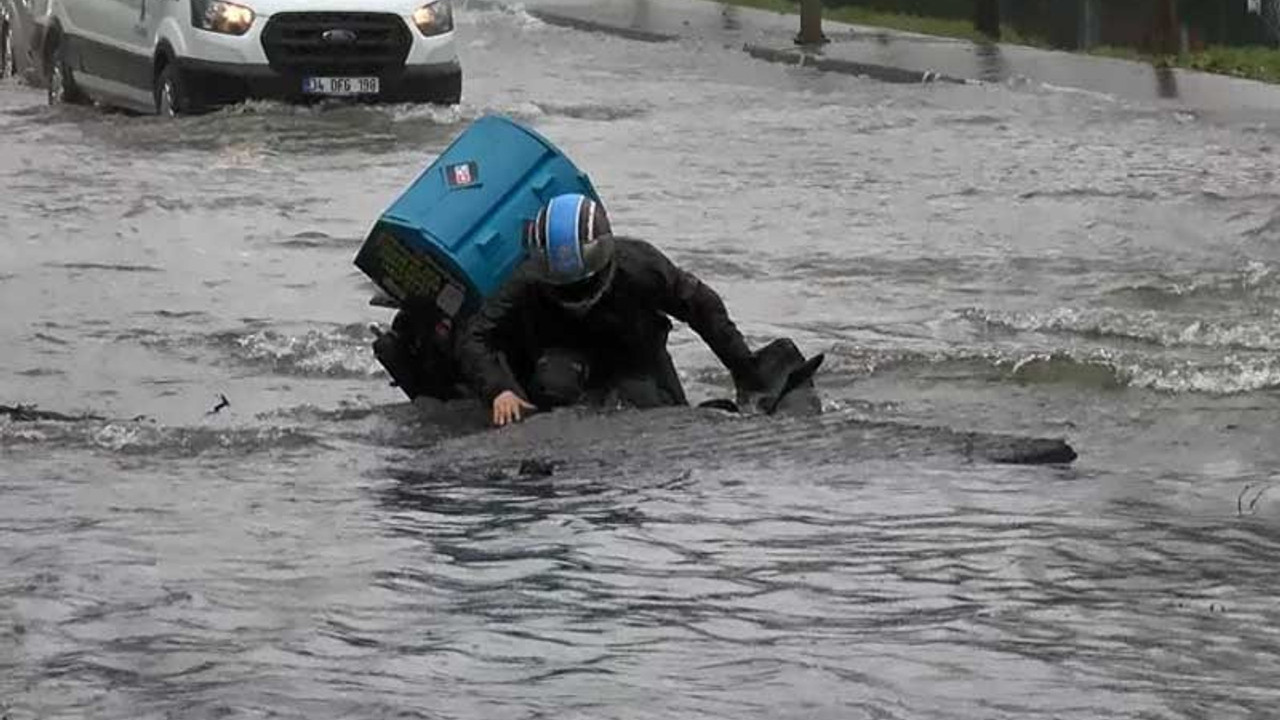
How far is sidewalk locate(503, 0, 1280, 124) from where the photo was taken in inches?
939

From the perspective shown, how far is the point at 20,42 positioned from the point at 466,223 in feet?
58.1

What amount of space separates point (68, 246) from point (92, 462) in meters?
6.88

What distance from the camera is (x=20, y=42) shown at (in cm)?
2770

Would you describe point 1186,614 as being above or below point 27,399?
above

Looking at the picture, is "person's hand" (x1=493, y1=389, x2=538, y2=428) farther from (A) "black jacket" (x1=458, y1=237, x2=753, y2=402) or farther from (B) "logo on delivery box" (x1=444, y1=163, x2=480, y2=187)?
(B) "logo on delivery box" (x1=444, y1=163, x2=480, y2=187)

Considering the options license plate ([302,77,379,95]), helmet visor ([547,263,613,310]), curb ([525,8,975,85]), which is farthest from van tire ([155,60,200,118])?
helmet visor ([547,263,613,310])

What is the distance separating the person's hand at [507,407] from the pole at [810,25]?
19023 millimetres

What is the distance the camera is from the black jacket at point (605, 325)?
10.4 metres

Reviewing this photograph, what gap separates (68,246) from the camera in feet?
57.3

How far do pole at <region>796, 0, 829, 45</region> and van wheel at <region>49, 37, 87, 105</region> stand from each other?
7534 millimetres

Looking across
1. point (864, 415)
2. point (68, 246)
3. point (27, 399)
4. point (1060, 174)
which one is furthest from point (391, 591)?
point (1060, 174)

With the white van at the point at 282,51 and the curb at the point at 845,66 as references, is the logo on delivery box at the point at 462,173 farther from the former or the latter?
the curb at the point at 845,66

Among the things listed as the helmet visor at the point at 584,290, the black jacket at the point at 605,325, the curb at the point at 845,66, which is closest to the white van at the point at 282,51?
the curb at the point at 845,66

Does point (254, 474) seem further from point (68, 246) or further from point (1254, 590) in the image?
point (68, 246)
